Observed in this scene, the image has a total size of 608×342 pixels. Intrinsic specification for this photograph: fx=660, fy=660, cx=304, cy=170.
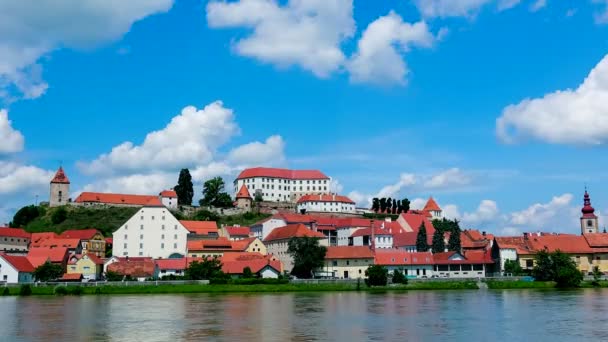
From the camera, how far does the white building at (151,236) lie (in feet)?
300

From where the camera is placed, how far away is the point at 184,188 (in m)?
124

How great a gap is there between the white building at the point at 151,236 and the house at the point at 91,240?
263 inches

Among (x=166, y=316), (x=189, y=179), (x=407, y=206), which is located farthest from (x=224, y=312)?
(x=407, y=206)

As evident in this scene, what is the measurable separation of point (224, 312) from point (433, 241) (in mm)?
53081

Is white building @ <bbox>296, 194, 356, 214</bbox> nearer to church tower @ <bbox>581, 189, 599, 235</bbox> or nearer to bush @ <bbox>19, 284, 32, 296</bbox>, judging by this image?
church tower @ <bbox>581, 189, 599, 235</bbox>

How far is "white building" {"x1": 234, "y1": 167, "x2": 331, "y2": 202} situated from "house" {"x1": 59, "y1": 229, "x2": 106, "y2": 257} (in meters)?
50.4

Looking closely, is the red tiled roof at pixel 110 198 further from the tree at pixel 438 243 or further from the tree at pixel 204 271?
the tree at pixel 438 243

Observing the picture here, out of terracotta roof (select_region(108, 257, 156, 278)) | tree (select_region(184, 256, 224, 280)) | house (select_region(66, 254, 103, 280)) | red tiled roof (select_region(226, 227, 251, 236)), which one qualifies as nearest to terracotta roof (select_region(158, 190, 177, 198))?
red tiled roof (select_region(226, 227, 251, 236))

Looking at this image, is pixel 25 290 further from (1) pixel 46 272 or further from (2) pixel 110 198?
(2) pixel 110 198

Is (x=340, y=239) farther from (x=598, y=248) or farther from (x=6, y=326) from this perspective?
(x=6, y=326)

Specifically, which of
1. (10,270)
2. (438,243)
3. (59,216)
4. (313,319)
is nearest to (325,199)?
(438,243)

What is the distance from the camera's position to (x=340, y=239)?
104 m

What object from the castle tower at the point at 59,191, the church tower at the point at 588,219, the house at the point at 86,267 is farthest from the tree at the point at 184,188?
the church tower at the point at 588,219

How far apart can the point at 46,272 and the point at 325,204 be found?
67877 millimetres
